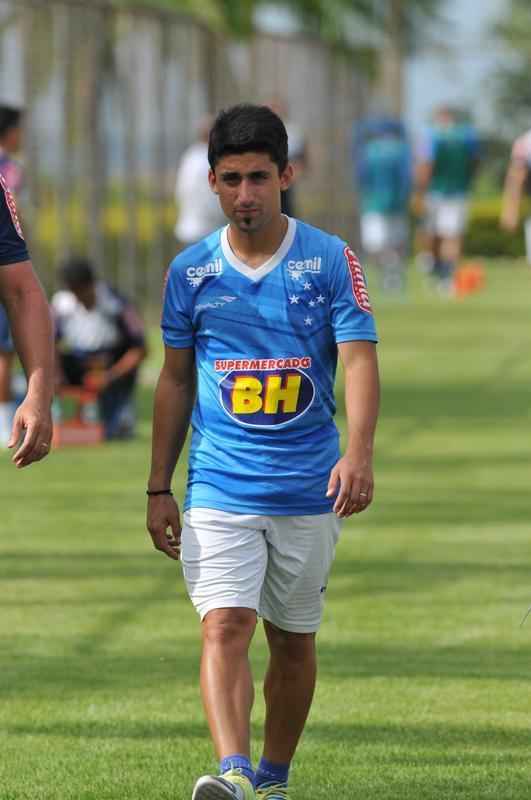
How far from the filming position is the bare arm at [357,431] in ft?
18.2

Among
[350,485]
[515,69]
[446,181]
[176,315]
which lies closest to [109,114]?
[446,181]

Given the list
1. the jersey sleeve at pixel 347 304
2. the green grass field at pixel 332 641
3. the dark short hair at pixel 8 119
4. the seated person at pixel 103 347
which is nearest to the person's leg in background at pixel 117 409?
the seated person at pixel 103 347

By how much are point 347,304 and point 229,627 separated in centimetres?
87

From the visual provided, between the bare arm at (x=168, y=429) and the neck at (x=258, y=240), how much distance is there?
11.9 inches

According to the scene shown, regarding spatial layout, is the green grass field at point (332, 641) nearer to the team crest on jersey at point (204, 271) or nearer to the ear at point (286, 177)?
the team crest on jersey at point (204, 271)

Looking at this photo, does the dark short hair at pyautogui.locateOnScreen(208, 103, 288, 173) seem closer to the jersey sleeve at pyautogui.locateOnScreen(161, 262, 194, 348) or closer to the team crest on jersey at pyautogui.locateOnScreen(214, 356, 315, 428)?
the jersey sleeve at pyautogui.locateOnScreen(161, 262, 194, 348)

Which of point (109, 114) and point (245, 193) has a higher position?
point (245, 193)

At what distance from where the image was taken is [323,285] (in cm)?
571

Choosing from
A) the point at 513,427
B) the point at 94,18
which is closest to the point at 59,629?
the point at 513,427

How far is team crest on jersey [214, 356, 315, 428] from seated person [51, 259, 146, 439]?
29.6 ft

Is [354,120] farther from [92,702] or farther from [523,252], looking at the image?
[92,702]

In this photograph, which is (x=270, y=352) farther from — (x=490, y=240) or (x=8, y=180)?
(x=490, y=240)

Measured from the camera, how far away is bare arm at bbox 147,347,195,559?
5832 millimetres

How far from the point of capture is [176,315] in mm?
5809
